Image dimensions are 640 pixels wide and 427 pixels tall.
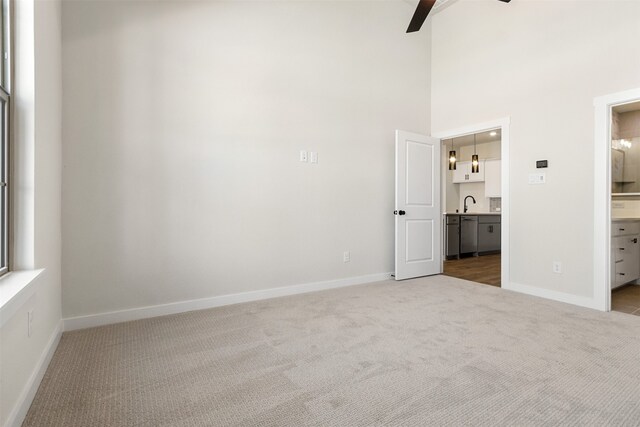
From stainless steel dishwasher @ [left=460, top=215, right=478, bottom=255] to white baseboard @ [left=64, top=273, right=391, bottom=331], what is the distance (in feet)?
10.3

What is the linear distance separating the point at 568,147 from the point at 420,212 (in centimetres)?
171

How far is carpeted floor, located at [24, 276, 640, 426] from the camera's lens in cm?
143

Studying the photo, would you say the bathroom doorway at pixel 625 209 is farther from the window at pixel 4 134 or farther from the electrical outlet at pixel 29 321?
the window at pixel 4 134

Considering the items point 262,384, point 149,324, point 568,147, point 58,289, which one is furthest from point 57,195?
point 568,147

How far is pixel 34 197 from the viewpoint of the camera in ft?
5.69

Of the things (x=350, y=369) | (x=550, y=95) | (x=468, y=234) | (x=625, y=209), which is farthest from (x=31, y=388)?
(x=468, y=234)

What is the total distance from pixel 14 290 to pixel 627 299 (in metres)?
4.92

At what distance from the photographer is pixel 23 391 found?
1439mm

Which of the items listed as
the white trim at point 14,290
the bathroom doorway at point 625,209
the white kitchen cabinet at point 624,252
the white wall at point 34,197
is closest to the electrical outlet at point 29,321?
the white wall at point 34,197

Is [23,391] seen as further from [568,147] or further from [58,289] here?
[568,147]

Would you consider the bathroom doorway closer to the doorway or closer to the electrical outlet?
the doorway

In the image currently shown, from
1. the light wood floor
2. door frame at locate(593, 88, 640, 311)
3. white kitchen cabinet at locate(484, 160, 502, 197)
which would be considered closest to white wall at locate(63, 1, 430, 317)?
the light wood floor

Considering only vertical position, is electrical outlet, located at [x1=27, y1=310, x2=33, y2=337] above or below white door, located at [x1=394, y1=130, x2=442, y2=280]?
below

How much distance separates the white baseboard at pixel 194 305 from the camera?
2.52m
